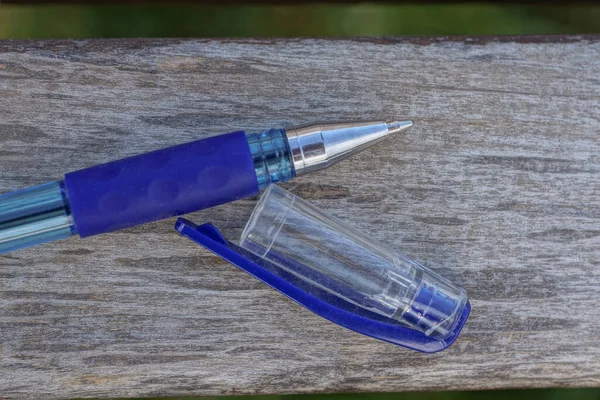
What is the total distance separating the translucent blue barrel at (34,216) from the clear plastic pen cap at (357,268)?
158mm

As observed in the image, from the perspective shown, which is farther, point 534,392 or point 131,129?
point 534,392

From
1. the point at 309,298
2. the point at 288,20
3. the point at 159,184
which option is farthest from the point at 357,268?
the point at 288,20

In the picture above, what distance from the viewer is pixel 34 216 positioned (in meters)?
0.57

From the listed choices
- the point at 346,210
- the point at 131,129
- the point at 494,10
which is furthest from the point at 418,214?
the point at 494,10

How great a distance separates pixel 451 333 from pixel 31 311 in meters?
0.39

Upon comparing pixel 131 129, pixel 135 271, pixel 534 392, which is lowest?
pixel 534 392

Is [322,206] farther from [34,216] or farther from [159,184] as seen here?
[34,216]

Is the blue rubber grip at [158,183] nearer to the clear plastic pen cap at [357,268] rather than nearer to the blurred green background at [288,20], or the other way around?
the clear plastic pen cap at [357,268]

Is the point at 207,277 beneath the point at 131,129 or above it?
beneath

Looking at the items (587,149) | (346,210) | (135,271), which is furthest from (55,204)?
(587,149)

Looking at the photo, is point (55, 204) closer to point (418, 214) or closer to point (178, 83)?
point (178, 83)

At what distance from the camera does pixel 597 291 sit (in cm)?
65

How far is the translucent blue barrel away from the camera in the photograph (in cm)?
57

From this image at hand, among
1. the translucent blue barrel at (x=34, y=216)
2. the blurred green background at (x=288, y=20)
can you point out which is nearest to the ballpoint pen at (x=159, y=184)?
the translucent blue barrel at (x=34, y=216)
